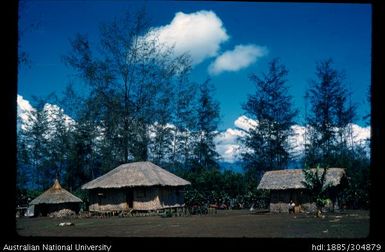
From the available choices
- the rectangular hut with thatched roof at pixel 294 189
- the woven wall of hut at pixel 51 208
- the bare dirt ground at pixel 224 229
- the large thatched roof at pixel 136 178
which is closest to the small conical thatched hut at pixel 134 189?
the large thatched roof at pixel 136 178

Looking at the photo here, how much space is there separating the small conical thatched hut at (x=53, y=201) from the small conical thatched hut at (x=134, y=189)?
4.53 feet

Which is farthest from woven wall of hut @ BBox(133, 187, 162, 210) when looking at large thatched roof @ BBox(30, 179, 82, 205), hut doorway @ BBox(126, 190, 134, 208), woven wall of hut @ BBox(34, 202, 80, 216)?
woven wall of hut @ BBox(34, 202, 80, 216)

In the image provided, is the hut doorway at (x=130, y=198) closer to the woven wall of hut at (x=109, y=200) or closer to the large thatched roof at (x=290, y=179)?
the woven wall of hut at (x=109, y=200)

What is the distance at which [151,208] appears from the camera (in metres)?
28.2

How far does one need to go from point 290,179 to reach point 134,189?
11.5 meters

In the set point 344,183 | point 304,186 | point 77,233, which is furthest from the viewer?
point 344,183

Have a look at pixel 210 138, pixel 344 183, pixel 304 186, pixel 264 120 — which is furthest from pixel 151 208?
pixel 210 138

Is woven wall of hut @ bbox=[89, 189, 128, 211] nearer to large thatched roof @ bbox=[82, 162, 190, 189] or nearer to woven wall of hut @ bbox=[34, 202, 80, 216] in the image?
large thatched roof @ bbox=[82, 162, 190, 189]

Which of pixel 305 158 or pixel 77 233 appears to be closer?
pixel 77 233

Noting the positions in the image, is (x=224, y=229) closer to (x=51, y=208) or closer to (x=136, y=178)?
(x=136, y=178)

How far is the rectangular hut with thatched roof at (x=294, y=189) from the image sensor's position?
2821 centimetres

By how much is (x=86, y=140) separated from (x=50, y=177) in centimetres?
1060
